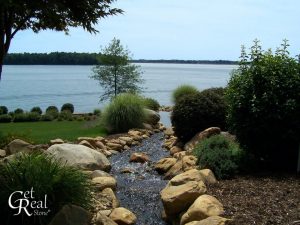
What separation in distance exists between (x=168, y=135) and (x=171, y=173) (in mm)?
5241

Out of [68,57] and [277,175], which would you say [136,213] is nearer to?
[277,175]

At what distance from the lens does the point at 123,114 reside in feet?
47.0

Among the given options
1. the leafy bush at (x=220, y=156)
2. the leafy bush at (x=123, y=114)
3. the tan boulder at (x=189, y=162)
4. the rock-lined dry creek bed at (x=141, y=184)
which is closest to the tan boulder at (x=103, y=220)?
the rock-lined dry creek bed at (x=141, y=184)

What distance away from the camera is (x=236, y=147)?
8.23m

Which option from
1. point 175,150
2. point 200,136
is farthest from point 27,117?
point 200,136

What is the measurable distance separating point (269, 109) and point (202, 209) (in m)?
2.90

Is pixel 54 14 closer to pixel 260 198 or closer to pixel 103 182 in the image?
pixel 103 182

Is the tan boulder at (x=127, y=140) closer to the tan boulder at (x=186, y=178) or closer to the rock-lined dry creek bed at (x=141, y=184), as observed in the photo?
the rock-lined dry creek bed at (x=141, y=184)

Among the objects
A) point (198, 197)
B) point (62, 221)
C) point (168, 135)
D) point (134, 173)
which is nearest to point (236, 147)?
point (134, 173)

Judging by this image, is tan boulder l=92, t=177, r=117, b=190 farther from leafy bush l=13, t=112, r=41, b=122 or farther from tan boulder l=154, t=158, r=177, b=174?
leafy bush l=13, t=112, r=41, b=122

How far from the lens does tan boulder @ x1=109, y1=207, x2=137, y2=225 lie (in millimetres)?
5512

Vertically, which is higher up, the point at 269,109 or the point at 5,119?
the point at 269,109

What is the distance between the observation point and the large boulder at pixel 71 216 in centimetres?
468

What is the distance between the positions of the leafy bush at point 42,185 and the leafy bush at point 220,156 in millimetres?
2583
